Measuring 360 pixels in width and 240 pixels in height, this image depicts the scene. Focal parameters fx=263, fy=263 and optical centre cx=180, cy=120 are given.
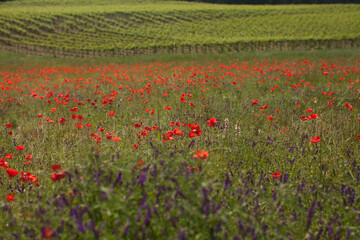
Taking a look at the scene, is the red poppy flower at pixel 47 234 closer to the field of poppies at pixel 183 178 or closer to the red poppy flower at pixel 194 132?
the field of poppies at pixel 183 178

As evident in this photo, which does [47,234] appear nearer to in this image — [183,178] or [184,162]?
[183,178]

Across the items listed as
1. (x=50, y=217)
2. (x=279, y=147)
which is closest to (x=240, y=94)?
(x=279, y=147)

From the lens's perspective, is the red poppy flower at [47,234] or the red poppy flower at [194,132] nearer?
the red poppy flower at [47,234]

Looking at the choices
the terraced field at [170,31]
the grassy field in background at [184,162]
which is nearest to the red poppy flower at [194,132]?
the grassy field in background at [184,162]

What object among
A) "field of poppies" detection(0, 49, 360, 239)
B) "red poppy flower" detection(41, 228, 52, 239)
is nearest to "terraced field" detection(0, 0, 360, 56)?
"field of poppies" detection(0, 49, 360, 239)

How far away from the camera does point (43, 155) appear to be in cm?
259

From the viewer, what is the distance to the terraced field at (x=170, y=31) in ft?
88.0

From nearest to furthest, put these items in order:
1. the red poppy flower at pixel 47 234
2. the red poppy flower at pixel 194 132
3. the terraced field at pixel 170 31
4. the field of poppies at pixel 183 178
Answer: the red poppy flower at pixel 47 234 < the field of poppies at pixel 183 178 < the red poppy flower at pixel 194 132 < the terraced field at pixel 170 31

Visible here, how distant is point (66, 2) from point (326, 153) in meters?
65.0

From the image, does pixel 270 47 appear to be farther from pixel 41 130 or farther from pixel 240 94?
pixel 41 130

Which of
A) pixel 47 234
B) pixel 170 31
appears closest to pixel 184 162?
pixel 47 234

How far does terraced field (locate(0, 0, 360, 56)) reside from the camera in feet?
88.0

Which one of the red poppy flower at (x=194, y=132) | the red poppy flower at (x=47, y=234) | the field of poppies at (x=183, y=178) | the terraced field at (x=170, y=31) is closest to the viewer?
the red poppy flower at (x=47, y=234)

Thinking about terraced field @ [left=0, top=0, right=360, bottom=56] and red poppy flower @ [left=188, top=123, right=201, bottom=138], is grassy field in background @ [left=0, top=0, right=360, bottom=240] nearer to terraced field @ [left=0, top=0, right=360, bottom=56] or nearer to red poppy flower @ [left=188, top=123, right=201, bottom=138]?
red poppy flower @ [left=188, top=123, right=201, bottom=138]
